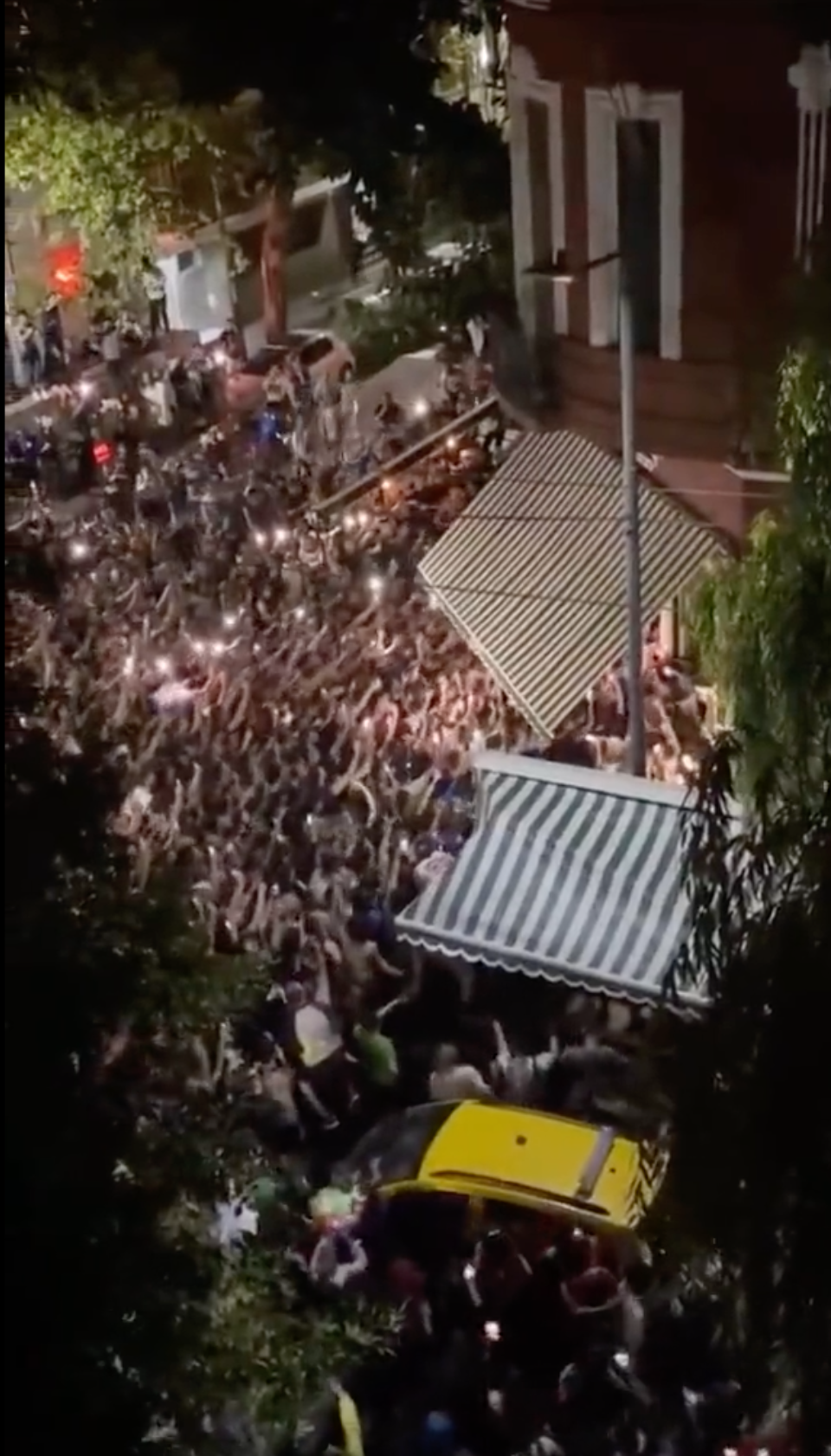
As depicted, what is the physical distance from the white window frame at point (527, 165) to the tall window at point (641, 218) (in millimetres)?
233

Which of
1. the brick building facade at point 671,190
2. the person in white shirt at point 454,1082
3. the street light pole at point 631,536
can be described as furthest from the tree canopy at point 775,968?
the person in white shirt at point 454,1082

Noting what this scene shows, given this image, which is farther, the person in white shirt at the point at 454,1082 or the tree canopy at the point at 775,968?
the person in white shirt at the point at 454,1082

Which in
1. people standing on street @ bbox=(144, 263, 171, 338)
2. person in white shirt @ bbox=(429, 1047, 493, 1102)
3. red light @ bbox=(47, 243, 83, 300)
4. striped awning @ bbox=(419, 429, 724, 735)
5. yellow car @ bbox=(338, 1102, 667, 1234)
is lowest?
person in white shirt @ bbox=(429, 1047, 493, 1102)

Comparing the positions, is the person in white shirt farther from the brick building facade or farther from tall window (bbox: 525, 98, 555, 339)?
tall window (bbox: 525, 98, 555, 339)

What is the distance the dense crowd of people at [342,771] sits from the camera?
493cm

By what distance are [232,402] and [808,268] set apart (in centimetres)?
368

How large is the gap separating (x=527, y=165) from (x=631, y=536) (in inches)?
51.6

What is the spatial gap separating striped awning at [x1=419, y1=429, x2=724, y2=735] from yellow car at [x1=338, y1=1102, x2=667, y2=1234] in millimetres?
1420

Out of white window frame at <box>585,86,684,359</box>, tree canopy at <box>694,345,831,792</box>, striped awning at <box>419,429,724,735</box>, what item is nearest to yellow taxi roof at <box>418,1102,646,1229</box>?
striped awning at <box>419,429,724,735</box>

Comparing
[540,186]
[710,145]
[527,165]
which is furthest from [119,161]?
[710,145]

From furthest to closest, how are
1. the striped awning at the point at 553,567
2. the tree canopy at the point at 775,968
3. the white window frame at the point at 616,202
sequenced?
the striped awning at the point at 553,567, the white window frame at the point at 616,202, the tree canopy at the point at 775,968

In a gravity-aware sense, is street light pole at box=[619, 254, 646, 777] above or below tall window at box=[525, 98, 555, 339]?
below

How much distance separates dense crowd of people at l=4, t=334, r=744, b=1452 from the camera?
4.93 metres

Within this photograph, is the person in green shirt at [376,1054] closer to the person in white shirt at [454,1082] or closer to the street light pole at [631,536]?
the person in white shirt at [454,1082]
